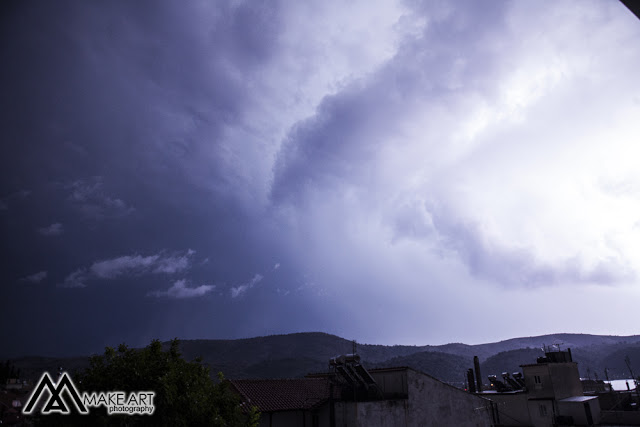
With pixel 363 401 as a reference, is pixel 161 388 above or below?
above

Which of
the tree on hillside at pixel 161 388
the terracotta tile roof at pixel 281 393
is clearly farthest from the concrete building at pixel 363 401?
the tree on hillside at pixel 161 388

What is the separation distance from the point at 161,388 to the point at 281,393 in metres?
20.1

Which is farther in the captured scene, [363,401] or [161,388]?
[363,401]

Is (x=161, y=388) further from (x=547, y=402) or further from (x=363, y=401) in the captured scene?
(x=547, y=402)

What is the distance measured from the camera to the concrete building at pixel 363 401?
29953 mm

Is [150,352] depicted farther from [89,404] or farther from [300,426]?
[300,426]

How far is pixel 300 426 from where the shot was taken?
103 ft

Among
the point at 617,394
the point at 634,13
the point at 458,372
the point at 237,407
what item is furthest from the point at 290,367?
the point at 634,13

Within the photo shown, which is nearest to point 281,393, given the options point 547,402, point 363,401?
point 363,401

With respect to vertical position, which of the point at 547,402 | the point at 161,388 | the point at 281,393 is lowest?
the point at 547,402

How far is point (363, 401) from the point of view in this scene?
102 feet

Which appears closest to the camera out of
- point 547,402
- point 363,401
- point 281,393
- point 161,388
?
point 161,388

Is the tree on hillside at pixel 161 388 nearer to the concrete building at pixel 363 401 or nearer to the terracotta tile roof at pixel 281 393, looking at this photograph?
the concrete building at pixel 363 401

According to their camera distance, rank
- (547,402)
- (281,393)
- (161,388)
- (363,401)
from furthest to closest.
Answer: (547,402) → (281,393) → (363,401) → (161,388)
